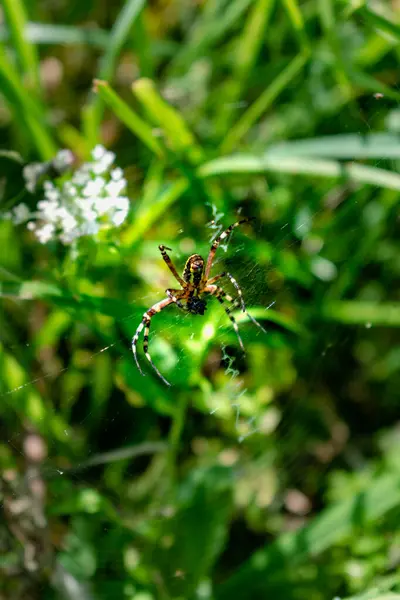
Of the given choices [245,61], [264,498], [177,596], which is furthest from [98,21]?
[177,596]

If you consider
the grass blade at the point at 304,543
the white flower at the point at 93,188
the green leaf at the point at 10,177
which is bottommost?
the grass blade at the point at 304,543

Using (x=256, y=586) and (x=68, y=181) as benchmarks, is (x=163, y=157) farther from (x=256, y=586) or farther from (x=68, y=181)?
(x=256, y=586)

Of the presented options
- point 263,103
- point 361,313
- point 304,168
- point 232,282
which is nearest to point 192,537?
point 232,282

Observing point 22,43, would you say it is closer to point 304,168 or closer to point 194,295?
point 304,168

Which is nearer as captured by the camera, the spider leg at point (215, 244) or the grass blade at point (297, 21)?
the spider leg at point (215, 244)

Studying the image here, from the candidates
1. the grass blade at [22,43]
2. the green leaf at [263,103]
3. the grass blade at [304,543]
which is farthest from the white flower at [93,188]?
the grass blade at [304,543]

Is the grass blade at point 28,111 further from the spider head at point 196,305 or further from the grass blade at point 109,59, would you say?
the spider head at point 196,305
